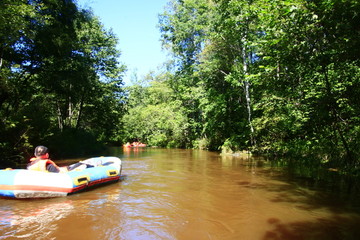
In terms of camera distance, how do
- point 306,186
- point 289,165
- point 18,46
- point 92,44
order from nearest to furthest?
point 306,186
point 289,165
point 18,46
point 92,44

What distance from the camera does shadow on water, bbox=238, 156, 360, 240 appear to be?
3.69 metres

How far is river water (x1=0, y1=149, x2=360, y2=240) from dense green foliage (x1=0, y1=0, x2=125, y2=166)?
5971 millimetres

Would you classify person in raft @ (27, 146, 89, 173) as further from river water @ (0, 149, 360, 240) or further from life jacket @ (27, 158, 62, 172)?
river water @ (0, 149, 360, 240)

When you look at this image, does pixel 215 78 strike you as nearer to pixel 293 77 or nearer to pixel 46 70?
pixel 46 70

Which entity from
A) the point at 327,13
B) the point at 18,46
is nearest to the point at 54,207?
the point at 327,13

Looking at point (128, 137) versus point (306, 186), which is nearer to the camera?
point (306, 186)

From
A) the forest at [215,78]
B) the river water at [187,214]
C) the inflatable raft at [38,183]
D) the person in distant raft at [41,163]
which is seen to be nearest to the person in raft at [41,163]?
the person in distant raft at [41,163]

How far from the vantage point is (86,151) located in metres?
17.2

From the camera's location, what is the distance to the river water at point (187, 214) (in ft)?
12.1

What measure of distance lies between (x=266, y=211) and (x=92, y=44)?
17.7m

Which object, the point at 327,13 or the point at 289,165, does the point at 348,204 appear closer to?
the point at 327,13

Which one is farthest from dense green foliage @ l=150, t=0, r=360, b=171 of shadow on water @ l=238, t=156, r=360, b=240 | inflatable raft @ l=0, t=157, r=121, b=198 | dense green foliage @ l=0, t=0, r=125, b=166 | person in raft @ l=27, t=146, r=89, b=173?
dense green foliage @ l=0, t=0, r=125, b=166

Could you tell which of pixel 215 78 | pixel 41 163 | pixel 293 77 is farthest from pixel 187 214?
pixel 215 78

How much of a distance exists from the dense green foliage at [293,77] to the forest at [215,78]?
0.11 ft
